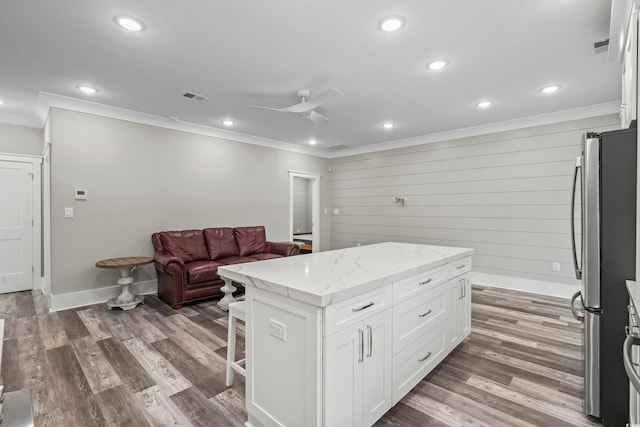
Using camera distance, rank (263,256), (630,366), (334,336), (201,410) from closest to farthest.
→ (630,366) < (334,336) < (201,410) < (263,256)

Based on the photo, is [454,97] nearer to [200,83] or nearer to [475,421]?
[200,83]

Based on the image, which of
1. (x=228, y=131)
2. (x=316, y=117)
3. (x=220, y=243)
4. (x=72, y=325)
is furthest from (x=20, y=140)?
(x=316, y=117)

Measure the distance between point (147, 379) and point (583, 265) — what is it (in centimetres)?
309

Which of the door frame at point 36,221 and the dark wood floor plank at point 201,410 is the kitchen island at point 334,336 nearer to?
the dark wood floor plank at point 201,410

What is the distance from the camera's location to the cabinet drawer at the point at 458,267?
2.61 metres

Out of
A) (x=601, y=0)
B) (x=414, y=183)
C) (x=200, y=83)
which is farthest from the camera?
(x=414, y=183)

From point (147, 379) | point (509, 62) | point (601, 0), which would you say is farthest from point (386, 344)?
point (509, 62)

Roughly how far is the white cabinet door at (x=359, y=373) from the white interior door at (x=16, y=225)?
220 inches

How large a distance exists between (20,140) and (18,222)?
48.2 inches

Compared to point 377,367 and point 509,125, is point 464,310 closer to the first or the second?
point 377,367

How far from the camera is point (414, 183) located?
5.95 meters

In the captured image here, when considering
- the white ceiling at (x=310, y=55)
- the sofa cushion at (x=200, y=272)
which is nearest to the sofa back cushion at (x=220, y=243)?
the sofa cushion at (x=200, y=272)

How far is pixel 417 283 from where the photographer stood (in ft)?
7.00

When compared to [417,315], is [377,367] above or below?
below
